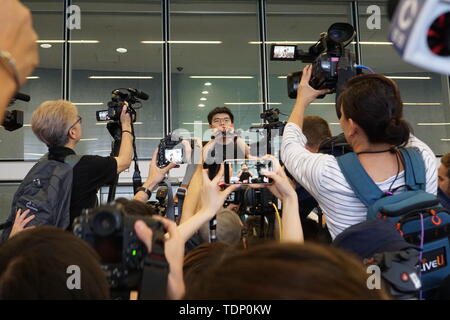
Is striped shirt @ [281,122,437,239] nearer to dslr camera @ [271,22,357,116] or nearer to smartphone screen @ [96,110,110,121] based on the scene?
dslr camera @ [271,22,357,116]

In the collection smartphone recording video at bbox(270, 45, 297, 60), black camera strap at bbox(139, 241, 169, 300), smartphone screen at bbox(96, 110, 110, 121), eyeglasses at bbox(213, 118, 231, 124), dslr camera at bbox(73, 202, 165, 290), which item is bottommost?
black camera strap at bbox(139, 241, 169, 300)

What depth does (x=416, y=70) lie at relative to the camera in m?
6.62

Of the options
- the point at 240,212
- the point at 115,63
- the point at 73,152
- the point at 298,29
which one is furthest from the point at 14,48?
the point at 298,29

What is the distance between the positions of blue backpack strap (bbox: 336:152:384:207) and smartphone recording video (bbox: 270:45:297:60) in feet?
2.28

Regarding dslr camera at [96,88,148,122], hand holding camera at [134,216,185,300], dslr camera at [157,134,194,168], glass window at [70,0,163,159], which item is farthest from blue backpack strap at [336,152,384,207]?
A: glass window at [70,0,163,159]

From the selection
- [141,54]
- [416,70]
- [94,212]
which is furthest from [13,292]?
[416,70]

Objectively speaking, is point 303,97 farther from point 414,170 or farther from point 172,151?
point 172,151

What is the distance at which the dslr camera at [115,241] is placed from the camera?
2.18 feet

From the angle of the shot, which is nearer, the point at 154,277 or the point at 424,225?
the point at 154,277

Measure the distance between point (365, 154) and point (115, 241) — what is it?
36.0 inches

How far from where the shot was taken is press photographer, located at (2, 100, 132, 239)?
1.92m

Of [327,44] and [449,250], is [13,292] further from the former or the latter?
[327,44]

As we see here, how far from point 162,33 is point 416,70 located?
366 cm

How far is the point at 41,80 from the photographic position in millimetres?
6262
